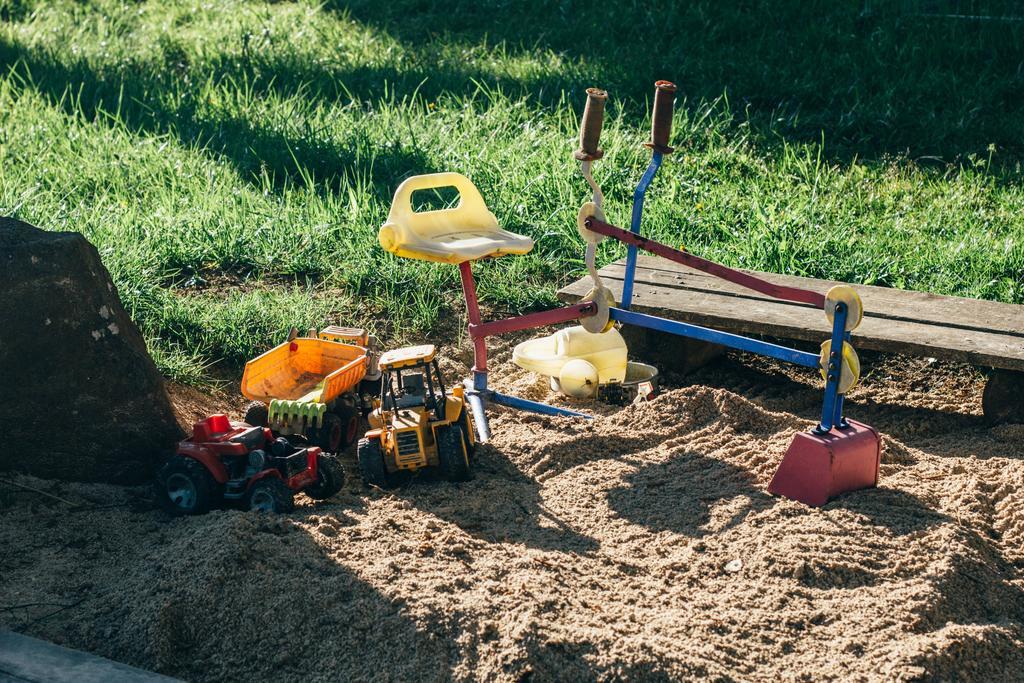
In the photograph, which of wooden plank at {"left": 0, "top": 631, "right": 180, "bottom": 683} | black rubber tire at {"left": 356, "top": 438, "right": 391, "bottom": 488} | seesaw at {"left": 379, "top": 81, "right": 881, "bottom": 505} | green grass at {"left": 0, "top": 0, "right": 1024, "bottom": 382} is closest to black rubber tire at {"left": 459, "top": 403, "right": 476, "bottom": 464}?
seesaw at {"left": 379, "top": 81, "right": 881, "bottom": 505}

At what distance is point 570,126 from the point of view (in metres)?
5.89

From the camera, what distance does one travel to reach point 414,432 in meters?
3.15

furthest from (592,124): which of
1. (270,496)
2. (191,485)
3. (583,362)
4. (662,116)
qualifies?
(191,485)

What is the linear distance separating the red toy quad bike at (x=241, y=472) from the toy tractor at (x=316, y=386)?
15 centimetres

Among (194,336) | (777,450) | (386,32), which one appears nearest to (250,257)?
(194,336)

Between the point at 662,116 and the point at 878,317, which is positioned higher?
the point at 662,116

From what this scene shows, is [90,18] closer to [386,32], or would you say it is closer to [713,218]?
[386,32]

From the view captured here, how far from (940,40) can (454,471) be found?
4812 mm

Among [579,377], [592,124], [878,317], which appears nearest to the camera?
[592,124]

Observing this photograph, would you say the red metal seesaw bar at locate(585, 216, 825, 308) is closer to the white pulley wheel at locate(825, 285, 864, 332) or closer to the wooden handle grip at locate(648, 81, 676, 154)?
the white pulley wheel at locate(825, 285, 864, 332)

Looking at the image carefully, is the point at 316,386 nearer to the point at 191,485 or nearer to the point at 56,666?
the point at 191,485

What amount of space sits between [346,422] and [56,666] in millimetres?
1487

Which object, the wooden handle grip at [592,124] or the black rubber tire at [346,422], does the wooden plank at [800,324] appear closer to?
the wooden handle grip at [592,124]

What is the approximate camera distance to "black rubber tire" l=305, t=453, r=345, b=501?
3.09 m
